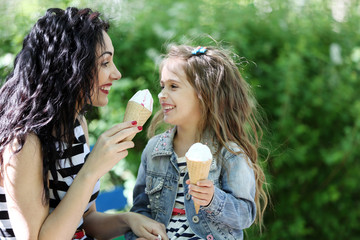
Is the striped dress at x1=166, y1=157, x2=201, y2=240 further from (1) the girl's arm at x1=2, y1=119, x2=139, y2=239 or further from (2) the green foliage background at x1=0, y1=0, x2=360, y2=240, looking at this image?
(2) the green foliage background at x1=0, y1=0, x2=360, y2=240

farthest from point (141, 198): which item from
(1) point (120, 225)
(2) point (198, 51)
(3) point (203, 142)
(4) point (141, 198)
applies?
(2) point (198, 51)

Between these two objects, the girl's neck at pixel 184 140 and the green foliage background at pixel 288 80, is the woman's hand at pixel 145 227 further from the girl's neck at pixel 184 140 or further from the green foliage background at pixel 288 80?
the green foliage background at pixel 288 80

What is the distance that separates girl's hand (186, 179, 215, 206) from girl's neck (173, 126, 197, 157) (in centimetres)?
42

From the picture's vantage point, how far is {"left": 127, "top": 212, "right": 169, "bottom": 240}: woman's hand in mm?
1900

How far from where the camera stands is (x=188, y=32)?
3264 mm

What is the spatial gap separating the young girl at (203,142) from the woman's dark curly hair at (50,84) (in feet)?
1.55

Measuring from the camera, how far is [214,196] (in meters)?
1.77

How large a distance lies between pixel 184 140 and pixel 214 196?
0.46m

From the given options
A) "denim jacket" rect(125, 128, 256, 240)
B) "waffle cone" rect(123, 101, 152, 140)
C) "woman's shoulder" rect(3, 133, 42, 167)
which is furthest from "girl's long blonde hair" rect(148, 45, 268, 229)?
"woman's shoulder" rect(3, 133, 42, 167)

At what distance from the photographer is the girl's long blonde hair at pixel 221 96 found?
2096mm

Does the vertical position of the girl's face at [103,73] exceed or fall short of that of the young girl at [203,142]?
it exceeds it

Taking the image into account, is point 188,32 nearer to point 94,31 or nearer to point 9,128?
point 94,31

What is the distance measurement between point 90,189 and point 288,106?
2163mm

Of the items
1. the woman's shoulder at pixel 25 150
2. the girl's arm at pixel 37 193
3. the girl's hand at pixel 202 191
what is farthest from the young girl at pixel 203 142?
the woman's shoulder at pixel 25 150
